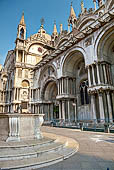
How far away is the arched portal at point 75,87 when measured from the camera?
1781 cm

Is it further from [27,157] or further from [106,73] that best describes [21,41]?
[27,157]

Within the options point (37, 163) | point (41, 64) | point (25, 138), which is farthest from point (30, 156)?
point (41, 64)

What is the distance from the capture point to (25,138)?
17.4ft

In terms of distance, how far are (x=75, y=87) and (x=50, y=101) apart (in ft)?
24.1

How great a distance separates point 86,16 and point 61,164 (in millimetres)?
26391

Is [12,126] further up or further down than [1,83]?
further down

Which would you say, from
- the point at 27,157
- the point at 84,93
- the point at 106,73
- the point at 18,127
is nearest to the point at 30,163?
the point at 27,157

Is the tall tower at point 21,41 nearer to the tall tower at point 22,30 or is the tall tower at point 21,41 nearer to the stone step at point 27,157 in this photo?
the tall tower at point 22,30

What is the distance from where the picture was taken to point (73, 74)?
65.1 feet

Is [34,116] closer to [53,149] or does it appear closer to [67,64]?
[53,149]

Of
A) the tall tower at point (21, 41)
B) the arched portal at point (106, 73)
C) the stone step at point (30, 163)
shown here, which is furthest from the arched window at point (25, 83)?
the stone step at point (30, 163)

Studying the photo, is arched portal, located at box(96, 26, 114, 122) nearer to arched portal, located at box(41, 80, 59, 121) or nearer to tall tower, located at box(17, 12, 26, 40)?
arched portal, located at box(41, 80, 59, 121)

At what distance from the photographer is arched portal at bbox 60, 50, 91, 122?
17.8 meters

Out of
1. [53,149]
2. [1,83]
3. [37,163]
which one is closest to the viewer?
[37,163]
